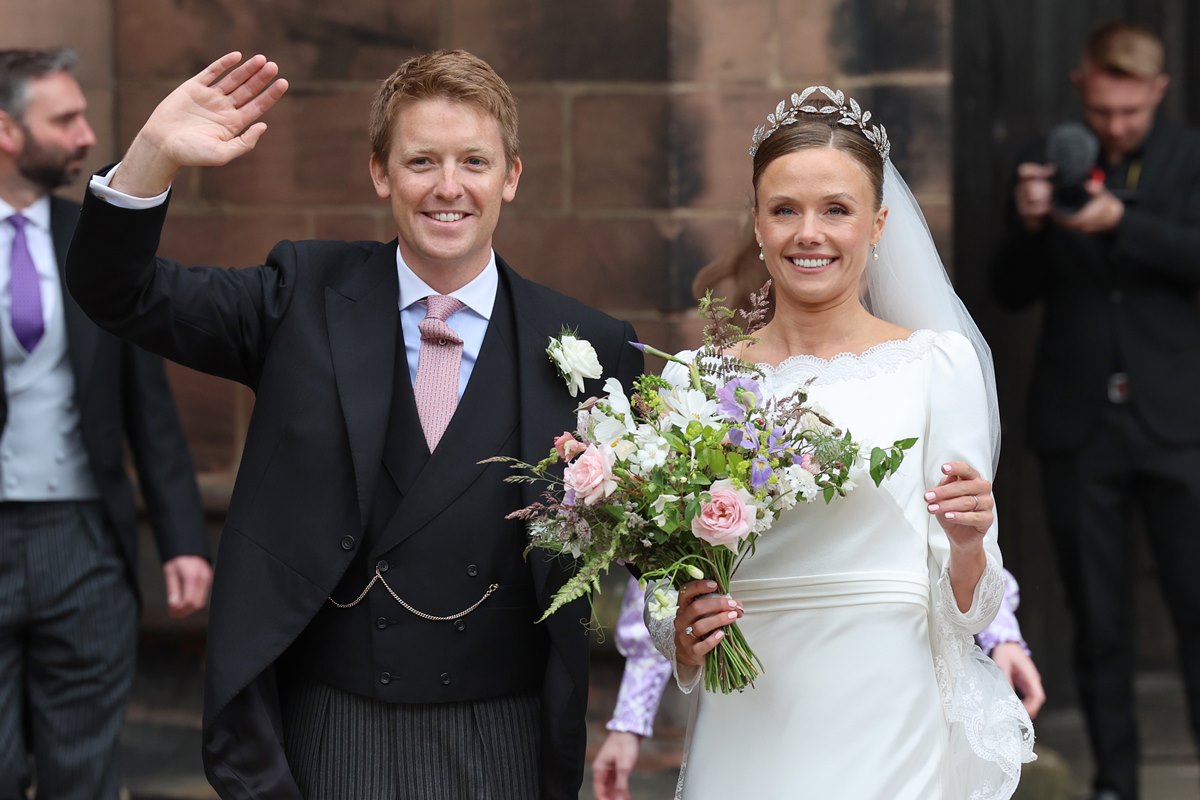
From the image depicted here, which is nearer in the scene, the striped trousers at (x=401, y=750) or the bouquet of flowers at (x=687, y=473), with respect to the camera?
the bouquet of flowers at (x=687, y=473)

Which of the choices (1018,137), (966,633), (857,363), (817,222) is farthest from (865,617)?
(1018,137)

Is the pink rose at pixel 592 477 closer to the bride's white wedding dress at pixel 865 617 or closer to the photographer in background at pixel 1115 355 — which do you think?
the bride's white wedding dress at pixel 865 617

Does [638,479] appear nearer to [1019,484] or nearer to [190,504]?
[190,504]

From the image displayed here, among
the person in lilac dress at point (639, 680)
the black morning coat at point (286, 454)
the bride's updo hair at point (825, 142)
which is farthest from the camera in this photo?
the person in lilac dress at point (639, 680)

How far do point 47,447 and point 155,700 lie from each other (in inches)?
65.7

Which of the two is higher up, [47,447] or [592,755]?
[47,447]

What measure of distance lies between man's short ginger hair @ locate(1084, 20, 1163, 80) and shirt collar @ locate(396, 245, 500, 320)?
11.6 ft

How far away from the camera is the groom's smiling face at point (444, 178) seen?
346 centimetres

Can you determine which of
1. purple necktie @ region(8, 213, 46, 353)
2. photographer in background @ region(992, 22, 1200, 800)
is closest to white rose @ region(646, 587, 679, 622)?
purple necktie @ region(8, 213, 46, 353)

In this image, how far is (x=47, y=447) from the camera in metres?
5.09

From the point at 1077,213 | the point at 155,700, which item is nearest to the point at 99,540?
the point at 155,700

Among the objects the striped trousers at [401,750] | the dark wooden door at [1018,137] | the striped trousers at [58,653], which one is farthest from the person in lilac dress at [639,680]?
the dark wooden door at [1018,137]

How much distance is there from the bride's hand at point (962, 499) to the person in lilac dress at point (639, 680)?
89 centimetres

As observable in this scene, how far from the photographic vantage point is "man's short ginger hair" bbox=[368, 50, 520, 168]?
3.48m
